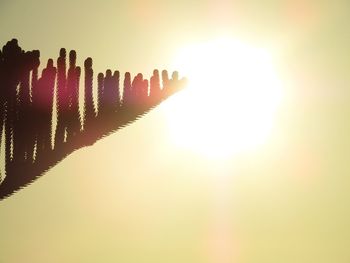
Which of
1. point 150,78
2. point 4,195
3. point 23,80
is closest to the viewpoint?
point 4,195

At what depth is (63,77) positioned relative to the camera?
262 centimetres

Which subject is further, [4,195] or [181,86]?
[181,86]

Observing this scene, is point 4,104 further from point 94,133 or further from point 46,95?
point 94,133

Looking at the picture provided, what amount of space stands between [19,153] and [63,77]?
0.61 meters

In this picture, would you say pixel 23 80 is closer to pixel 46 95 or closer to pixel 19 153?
pixel 46 95

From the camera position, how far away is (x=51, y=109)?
248cm

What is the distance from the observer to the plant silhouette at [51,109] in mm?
2369

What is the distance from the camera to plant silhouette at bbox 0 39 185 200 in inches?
93.3

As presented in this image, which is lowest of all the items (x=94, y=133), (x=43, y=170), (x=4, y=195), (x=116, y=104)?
(x=4, y=195)

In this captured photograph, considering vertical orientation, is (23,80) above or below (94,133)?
above

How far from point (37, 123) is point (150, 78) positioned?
0.81 meters

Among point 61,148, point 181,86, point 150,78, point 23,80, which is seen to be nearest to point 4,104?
point 23,80

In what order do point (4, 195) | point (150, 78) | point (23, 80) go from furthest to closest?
point (23, 80) < point (150, 78) < point (4, 195)

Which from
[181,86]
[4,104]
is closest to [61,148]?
[4,104]
